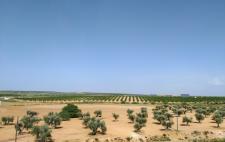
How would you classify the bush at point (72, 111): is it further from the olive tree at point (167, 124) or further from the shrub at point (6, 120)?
the olive tree at point (167, 124)

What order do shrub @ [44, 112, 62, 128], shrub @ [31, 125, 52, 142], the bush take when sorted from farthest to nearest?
the bush < shrub @ [44, 112, 62, 128] < shrub @ [31, 125, 52, 142]

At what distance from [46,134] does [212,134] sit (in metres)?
24.1

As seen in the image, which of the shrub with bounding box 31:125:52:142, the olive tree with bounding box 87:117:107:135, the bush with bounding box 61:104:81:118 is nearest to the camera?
the shrub with bounding box 31:125:52:142

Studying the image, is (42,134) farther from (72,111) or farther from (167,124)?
(72,111)

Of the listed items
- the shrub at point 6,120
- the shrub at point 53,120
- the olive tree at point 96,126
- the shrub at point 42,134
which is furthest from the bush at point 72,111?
the shrub at point 42,134

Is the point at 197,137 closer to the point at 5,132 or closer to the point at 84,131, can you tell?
the point at 84,131

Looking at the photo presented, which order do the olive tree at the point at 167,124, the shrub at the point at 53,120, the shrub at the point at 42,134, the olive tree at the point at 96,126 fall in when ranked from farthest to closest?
1. the shrub at the point at 53,120
2. the olive tree at the point at 167,124
3. the olive tree at the point at 96,126
4. the shrub at the point at 42,134

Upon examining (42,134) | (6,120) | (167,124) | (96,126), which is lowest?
(6,120)

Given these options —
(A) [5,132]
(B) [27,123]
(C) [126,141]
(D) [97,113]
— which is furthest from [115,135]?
(D) [97,113]

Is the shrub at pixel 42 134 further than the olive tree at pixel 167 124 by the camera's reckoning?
No

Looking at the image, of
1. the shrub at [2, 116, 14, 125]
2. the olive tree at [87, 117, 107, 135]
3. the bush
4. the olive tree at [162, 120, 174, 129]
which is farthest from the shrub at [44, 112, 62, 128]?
the olive tree at [162, 120, 174, 129]

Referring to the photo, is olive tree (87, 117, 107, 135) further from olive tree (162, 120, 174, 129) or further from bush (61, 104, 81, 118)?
bush (61, 104, 81, 118)

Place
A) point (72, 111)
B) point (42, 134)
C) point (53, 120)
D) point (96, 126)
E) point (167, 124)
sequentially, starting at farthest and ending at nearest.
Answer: point (72, 111) < point (53, 120) < point (167, 124) < point (96, 126) < point (42, 134)

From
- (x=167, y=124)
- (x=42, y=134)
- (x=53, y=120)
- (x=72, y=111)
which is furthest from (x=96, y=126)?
(x=72, y=111)
